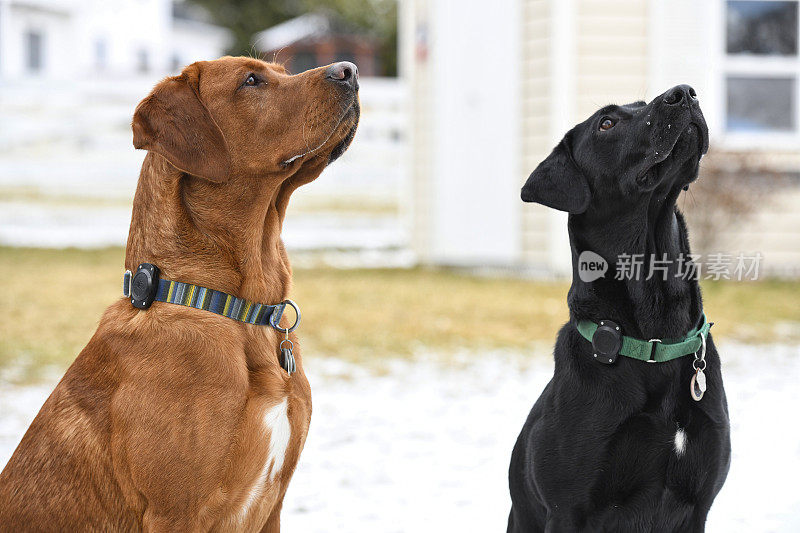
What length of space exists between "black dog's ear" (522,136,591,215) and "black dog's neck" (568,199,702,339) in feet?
0.29

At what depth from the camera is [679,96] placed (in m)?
2.58

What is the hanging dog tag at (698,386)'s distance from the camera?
96.9 inches

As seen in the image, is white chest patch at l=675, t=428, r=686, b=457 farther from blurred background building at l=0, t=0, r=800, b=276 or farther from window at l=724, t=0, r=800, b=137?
window at l=724, t=0, r=800, b=137

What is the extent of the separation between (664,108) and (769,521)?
71.5 inches

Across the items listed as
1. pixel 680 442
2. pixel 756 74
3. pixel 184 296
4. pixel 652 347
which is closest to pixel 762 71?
pixel 756 74

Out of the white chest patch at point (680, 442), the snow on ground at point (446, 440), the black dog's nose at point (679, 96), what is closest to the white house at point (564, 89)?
the snow on ground at point (446, 440)

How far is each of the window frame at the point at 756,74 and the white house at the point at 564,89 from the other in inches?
0.6

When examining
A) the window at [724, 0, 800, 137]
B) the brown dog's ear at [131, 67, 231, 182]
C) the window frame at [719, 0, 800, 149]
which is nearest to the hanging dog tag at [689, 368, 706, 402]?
the brown dog's ear at [131, 67, 231, 182]

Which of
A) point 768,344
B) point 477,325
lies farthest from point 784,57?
point 477,325

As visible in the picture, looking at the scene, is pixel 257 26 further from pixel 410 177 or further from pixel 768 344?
pixel 768 344

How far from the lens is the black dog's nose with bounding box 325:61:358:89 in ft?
8.34

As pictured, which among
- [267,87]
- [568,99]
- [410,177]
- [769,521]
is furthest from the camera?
[410,177]

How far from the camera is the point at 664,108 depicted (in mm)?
2578

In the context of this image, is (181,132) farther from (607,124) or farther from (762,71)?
(762,71)
